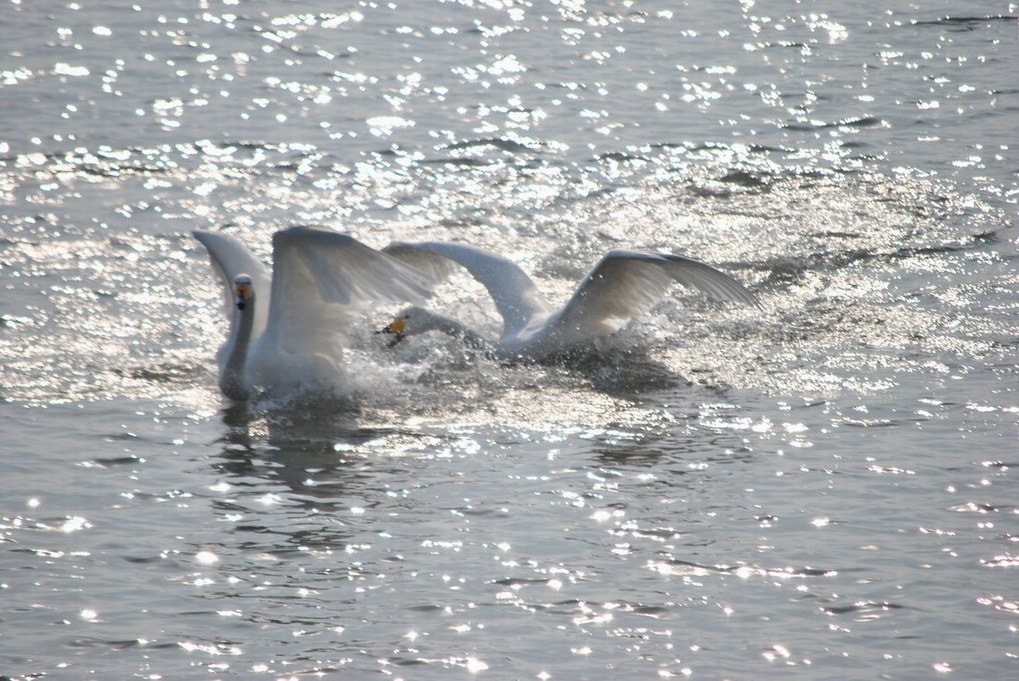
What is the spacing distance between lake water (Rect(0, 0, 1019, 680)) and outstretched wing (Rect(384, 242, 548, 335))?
1.85 feet

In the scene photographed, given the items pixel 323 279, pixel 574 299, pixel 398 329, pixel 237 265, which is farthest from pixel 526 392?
pixel 237 265

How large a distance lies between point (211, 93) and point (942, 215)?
976 cm

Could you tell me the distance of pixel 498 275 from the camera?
13.1 metres

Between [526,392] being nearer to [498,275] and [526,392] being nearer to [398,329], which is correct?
[398,329]

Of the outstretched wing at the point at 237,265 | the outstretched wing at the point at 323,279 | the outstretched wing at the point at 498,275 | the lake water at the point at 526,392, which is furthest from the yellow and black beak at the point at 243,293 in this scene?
the outstretched wing at the point at 498,275

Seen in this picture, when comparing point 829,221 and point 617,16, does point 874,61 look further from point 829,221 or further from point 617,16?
point 829,221

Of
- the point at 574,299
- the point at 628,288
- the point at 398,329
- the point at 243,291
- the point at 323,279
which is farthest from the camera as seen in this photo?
the point at 398,329

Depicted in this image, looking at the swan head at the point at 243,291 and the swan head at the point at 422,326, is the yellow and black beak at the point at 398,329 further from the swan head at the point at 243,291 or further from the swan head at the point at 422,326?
the swan head at the point at 243,291

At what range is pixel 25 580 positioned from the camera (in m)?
8.22

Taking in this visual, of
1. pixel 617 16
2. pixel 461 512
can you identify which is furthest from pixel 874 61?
pixel 461 512

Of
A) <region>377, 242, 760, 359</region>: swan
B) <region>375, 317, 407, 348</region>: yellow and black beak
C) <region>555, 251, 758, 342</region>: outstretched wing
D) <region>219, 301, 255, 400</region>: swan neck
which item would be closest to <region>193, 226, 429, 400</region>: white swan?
<region>219, 301, 255, 400</region>: swan neck

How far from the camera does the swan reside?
11.8 metres

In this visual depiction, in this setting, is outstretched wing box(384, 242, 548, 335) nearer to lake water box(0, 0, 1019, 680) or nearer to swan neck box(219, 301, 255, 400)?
lake water box(0, 0, 1019, 680)

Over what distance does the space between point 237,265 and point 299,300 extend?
78 cm
